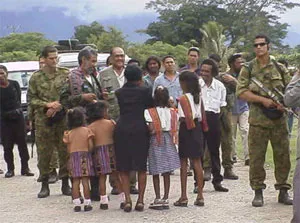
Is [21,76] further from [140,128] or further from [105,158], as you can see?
[140,128]

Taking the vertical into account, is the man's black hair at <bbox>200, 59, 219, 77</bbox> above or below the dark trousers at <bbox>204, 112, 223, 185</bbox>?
above

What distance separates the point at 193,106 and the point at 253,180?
114 cm

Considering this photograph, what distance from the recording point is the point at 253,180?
25.5 ft

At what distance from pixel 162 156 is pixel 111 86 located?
1.49 meters

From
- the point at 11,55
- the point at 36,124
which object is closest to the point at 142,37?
the point at 11,55

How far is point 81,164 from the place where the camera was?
25.8ft

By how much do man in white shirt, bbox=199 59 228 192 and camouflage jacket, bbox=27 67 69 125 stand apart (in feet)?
6.29

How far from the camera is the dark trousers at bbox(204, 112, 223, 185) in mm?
8844

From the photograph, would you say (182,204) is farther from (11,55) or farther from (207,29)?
(207,29)

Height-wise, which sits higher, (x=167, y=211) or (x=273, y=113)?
(x=273, y=113)

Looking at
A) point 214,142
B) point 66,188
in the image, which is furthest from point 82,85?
point 214,142

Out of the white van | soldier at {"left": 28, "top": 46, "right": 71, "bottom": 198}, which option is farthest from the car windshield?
soldier at {"left": 28, "top": 46, "right": 71, "bottom": 198}

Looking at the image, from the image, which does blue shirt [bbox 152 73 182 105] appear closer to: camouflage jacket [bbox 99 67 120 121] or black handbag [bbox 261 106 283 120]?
camouflage jacket [bbox 99 67 120 121]

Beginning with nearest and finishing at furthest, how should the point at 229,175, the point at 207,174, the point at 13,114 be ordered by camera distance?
1. the point at 207,174
2. the point at 229,175
3. the point at 13,114
